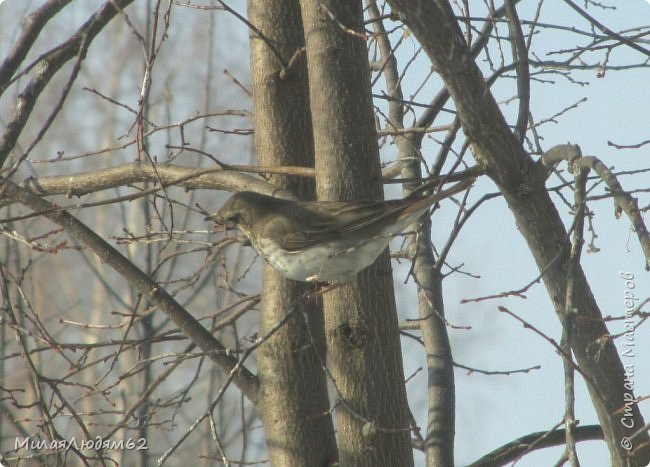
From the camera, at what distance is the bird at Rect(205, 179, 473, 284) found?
3.52m

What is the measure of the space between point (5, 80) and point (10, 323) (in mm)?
1154

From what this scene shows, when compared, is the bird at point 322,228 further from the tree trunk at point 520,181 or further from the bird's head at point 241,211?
the tree trunk at point 520,181

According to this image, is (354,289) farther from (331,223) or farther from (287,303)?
(287,303)

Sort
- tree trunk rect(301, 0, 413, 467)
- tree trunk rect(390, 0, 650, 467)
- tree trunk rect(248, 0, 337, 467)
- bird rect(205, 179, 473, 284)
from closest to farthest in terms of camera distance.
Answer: tree trunk rect(390, 0, 650, 467), tree trunk rect(301, 0, 413, 467), bird rect(205, 179, 473, 284), tree trunk rect(248, 0, 337, 467)

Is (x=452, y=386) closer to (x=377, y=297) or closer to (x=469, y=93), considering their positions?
(x=377, y=297)

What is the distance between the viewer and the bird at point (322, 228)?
3.52m

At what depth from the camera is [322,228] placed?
3.82 metres

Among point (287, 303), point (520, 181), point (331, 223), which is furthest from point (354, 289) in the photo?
point (520, 181)

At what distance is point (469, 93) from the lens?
299cm

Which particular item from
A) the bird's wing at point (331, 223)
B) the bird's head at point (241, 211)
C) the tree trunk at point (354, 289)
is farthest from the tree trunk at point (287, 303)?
the tree trunk at point (354, 289)

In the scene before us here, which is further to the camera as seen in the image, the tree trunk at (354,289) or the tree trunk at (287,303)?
the tree trunk at (287,303)

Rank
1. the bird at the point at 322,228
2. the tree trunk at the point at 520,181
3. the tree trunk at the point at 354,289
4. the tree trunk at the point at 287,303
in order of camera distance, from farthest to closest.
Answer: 1. the tree trunk at the point at 287,303
2. the bird at the point at 322,228
3. the tree trunk at the point at 354,289
4. the tree trunk at the point at 520,181

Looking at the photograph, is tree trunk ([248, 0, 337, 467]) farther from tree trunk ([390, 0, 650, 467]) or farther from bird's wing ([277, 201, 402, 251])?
tree trunk ([390, 0, 650, 467])

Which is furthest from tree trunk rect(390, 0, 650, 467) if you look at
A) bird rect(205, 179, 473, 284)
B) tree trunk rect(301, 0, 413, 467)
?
tree trunk rect(301, 0, 413, 467)
